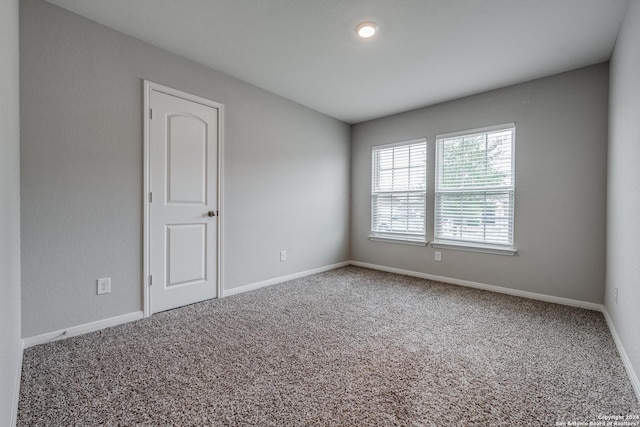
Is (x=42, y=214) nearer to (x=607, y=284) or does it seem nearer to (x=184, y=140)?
(x=184, y=140)

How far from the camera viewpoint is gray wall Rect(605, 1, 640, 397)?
1776 millimetres

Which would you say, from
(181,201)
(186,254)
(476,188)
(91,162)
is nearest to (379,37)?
(476,188)

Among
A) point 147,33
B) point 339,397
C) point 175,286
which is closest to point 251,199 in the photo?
point 175,286

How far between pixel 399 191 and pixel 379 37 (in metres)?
2.38

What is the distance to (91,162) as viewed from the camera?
2.36 meters

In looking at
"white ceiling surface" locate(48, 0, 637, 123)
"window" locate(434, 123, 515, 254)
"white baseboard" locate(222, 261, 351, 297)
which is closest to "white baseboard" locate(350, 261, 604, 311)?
"window" locate(434, 123, 515, 254)

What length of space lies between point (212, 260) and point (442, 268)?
2.94 meters

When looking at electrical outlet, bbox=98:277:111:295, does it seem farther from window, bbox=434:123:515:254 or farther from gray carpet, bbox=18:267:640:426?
window, bbox=434:123:515:254

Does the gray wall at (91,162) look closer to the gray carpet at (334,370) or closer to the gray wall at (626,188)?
the gray carpet at (334,370)

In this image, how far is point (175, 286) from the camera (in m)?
2.90

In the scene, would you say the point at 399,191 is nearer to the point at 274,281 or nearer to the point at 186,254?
the point at 274,281

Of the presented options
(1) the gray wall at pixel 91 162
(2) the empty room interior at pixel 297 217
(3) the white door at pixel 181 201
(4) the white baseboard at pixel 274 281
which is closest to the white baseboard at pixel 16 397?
(2) the empty room interior at pixel 297 217

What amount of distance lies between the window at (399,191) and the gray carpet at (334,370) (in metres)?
1.64

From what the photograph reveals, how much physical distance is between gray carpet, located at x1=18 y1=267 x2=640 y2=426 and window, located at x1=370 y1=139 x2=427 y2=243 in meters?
1.64
